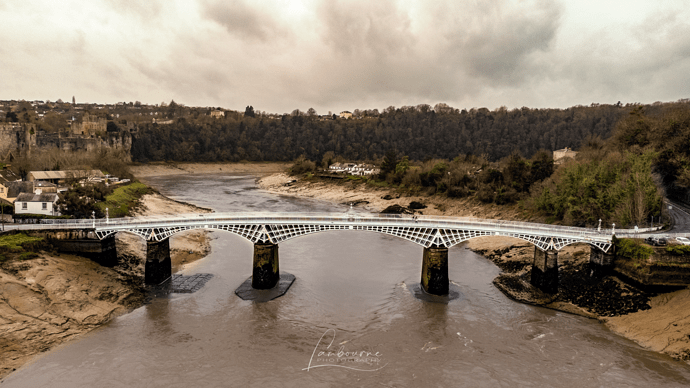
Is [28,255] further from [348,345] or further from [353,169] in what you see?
[353,169]

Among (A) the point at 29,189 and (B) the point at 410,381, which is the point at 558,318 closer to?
(B) the point at 410,381

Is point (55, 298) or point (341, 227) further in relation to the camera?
point (341, 227)

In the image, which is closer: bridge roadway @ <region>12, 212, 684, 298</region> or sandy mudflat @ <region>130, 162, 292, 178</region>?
bridge roadway @ <region>12, 212, 684, 298</region>

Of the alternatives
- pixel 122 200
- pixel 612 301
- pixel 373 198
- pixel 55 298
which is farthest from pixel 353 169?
pixel 55 298

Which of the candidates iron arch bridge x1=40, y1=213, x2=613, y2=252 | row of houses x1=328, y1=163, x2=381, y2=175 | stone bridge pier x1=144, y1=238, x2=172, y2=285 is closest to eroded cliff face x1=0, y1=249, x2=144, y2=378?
stone bridge pier x1=144, y1=238, x2=172, y2=285

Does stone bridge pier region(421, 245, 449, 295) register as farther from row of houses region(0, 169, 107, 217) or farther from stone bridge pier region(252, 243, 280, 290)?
row of houses region(0, 169, 107, 217)

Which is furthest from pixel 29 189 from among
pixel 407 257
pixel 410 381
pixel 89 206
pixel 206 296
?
pixel 410 381
